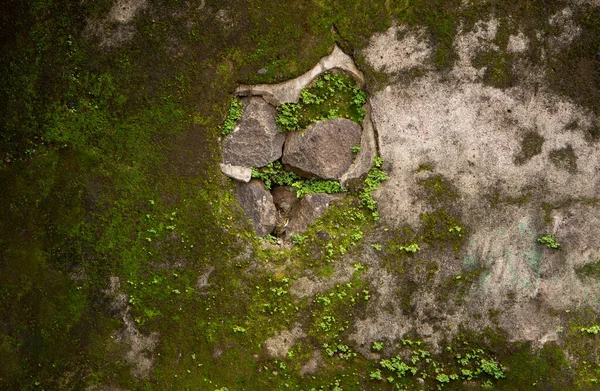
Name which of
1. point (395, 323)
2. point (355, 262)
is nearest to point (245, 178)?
point (355, 262)

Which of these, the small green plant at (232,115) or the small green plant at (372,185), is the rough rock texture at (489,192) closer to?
the small green plant at (372,185)

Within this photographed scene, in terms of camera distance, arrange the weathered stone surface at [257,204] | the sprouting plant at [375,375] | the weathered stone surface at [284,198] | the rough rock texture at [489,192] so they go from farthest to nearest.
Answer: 1. the weathered stone surface at [284,198]
2. the weathered stone surface at [257,204]
3. the sprouting plant at [375,375]
4. the rough rock texture at [489,192]

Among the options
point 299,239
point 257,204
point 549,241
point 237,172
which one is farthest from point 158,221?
point 549,241

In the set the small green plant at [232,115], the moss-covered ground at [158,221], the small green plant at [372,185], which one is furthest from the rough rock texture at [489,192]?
the small green plant at [232,115]

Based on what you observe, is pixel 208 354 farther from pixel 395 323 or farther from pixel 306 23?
pixel 306 23

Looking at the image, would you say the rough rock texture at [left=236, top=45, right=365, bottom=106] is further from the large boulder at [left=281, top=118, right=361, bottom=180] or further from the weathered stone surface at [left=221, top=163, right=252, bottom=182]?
the weathered stone surface at [left=221, top=163, right=252, bottom=182]
